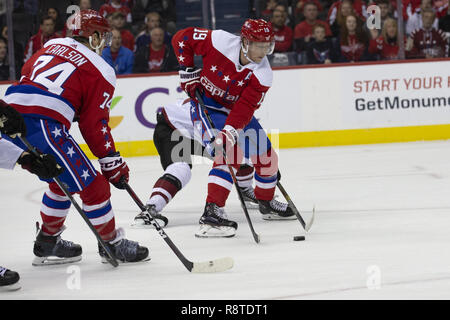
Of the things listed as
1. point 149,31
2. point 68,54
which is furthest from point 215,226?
point 149,31

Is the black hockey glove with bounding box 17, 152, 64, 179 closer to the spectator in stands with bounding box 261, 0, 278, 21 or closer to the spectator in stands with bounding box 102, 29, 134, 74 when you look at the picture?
the spectator in stands with bounding box 102, 29, 134, 74

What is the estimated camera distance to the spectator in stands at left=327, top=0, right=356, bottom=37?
771 centimetres

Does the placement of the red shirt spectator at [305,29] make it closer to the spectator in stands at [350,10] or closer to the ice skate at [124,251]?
the spectator in stands at [350,10]

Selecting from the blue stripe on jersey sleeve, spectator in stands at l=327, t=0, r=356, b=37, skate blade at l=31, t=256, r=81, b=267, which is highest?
the blue stripe on jersey sleeve

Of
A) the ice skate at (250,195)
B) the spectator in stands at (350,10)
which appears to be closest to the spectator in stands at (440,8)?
the spectator in stands at (350,10)

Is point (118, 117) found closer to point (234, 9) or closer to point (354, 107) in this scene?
point (234, 9)

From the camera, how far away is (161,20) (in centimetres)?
765

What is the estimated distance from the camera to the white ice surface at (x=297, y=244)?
123 inches

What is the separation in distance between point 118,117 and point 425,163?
2.66m

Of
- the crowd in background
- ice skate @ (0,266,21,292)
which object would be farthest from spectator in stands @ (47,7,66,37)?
ice skate @ (0,266,21,292)

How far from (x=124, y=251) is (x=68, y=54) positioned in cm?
86

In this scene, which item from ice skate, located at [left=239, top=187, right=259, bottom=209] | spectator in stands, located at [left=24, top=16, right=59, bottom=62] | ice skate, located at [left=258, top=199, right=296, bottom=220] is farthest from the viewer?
spectator in stands, located at [left=24, top=16, right=59, bottom=62]

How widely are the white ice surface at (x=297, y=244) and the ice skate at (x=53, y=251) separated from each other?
0.05m

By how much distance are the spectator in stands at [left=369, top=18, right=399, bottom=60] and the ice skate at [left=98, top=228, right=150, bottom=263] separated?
4.62 metres
